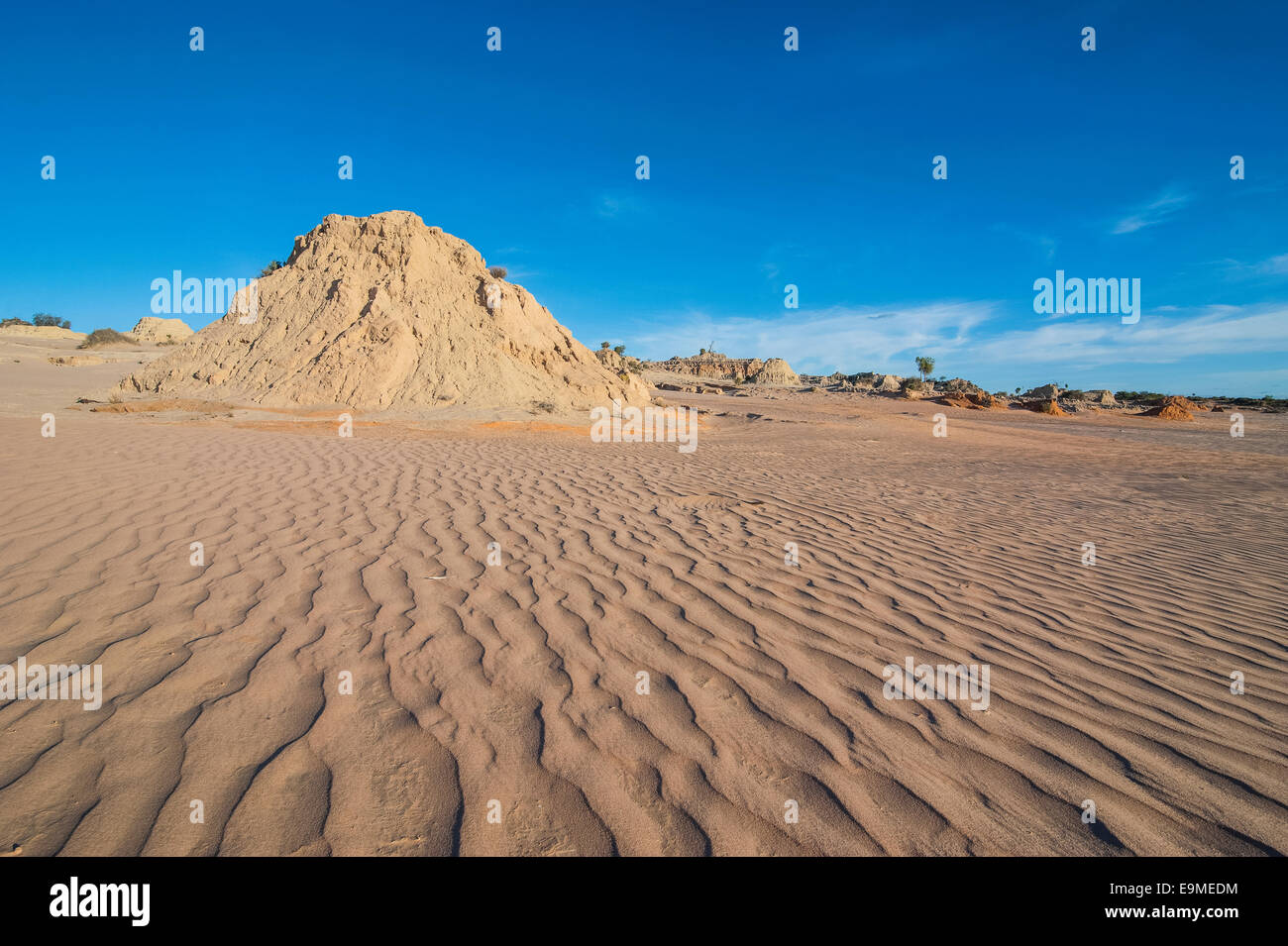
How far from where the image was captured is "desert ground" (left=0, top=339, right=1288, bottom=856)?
77.2 inches

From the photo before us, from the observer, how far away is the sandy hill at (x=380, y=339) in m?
16.3

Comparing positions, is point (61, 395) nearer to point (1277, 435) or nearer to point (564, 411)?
point (564, 411)

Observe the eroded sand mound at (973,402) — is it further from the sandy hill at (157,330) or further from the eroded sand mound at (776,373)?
the sandy hill at (157,330)

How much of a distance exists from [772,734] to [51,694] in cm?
310

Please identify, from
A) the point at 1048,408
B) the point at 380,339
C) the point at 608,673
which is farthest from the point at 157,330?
the point at 1048,408

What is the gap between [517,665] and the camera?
2898 millimetres

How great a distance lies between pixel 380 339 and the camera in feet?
55.2

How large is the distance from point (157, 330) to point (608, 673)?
50831mm

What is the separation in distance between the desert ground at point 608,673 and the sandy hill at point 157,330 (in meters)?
41.9

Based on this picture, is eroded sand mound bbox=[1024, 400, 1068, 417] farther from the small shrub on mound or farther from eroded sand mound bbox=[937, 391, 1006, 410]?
the small shrub on mound
